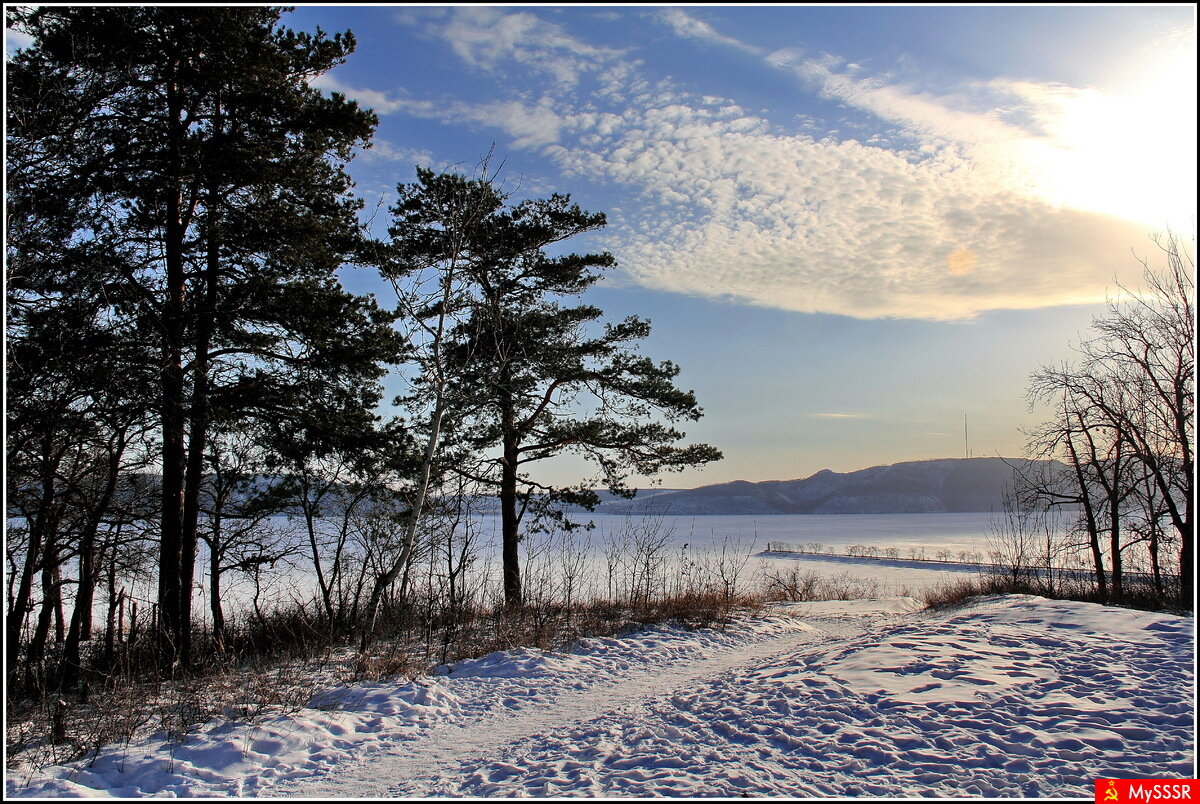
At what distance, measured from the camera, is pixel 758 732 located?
5.79 m

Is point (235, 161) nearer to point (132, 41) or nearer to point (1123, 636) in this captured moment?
point (132, 41)

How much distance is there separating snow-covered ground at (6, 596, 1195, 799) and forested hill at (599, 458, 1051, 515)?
414 feet

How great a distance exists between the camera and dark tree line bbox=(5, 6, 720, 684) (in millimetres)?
7734

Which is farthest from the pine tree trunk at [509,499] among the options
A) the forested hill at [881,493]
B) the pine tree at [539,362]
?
the forested hill at [881,493]

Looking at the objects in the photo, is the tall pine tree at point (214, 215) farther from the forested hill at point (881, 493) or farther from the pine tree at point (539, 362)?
the forested hill at point (881, 493)

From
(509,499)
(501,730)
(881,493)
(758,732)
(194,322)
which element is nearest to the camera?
(758,732)

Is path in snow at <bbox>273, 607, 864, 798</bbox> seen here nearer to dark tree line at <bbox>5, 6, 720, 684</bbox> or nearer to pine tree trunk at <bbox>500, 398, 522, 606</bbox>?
dark tree line at <bbox>5, 6, 720, 684</bbox>

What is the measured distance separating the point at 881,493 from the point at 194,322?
159232mm

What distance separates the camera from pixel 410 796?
16.6ft

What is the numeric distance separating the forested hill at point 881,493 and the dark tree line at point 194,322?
123 m

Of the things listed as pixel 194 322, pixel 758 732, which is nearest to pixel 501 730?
pixel 758 732

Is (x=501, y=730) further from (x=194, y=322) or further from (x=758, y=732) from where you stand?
(x=194, y=322)

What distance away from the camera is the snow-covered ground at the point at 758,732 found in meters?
4.84

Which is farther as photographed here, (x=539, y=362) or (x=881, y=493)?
(x=881, y=493)
